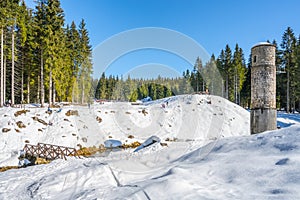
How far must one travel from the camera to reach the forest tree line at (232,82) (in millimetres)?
33375

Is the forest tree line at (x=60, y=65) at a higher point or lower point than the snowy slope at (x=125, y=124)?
higher

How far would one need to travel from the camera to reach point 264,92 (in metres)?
11.3

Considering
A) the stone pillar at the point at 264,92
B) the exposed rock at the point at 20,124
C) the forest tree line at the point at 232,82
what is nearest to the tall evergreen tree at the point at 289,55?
the forest tree line at the point at 232,82

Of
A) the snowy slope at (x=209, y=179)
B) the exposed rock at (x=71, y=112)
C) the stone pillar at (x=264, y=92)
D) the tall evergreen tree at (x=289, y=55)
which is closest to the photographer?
the snowy slope at (x=209, y=179)

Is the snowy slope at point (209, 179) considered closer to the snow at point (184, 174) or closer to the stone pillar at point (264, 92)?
the snow at point (184, 174)

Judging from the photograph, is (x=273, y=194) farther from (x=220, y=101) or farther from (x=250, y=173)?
(x=220, y=101)

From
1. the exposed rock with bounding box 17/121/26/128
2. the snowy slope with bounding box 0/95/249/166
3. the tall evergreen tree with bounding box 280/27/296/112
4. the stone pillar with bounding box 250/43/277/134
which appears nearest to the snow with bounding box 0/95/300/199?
the snowy slope with bounding box 0/95/249/166

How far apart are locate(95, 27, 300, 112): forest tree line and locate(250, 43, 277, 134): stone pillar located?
19.8 ft

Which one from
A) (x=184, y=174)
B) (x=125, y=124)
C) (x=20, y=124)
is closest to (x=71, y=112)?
(x=20, y=124)

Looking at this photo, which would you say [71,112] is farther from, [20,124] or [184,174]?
[184,174]

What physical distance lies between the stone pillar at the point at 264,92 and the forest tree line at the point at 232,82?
604 cm

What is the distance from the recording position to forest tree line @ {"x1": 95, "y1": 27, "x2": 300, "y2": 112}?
3338 centimetres

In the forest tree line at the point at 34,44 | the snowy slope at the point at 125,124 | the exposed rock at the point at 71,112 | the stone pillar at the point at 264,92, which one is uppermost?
the forest tree line at the point at 34,44

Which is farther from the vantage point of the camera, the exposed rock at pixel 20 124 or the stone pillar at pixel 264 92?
the exposed rock at pixel 20 124
